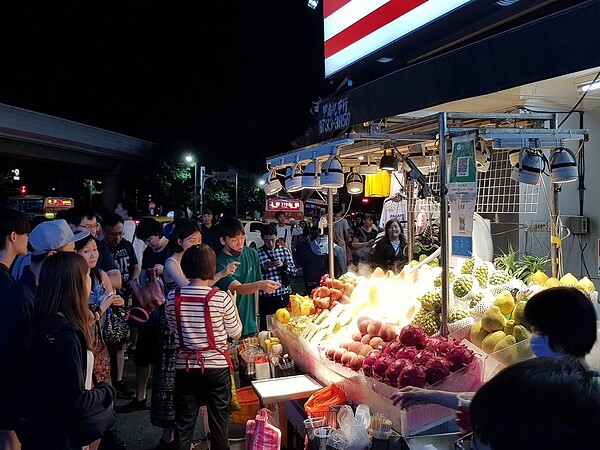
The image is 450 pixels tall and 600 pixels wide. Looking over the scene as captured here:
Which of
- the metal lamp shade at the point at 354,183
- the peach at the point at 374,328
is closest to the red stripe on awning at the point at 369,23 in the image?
the metal lamp shade at the point at 354,183

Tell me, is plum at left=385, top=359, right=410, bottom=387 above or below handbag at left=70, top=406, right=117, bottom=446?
above

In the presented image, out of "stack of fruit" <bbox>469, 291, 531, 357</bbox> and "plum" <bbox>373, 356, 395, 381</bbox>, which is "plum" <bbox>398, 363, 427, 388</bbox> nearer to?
"plum" <bbox>373, 356, 395, 381</bbox>

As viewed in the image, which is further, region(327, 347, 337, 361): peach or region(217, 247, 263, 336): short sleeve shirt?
region(217, 247, 263, 336): short sleeve shirt

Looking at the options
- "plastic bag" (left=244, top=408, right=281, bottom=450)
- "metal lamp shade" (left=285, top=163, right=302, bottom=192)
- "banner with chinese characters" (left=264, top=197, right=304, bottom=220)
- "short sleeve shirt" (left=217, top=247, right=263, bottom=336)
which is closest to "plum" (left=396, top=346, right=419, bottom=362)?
"plastic bag" (left=244, top=408, right=281, bottom=450)

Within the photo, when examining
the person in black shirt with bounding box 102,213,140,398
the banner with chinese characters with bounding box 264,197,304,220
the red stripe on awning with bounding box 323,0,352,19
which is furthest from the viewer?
the banner with chinese characters with bounding box 264,197,304,220

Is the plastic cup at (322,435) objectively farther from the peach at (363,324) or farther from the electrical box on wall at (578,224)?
the electrical box on wall at (578,224)

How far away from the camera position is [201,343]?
414 centimetres

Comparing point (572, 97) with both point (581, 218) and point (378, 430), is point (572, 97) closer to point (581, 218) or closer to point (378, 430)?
point (581, 218)

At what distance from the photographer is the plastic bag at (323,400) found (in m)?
3.56

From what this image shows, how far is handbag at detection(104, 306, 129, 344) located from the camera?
5668 mm

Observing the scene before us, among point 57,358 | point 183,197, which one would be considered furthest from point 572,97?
point 183,197

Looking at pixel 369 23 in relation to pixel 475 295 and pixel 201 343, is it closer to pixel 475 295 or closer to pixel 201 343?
pixel 475 295

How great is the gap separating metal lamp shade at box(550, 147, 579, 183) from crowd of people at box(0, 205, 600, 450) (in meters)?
1.72

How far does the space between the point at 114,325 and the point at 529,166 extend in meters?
4.49
